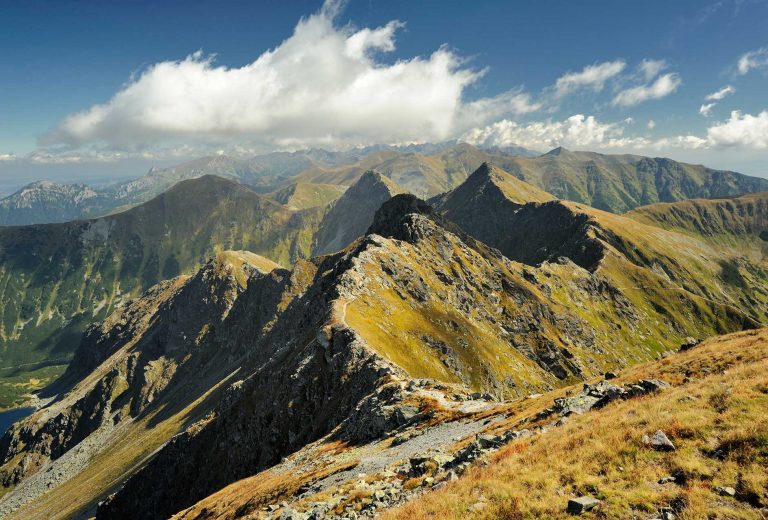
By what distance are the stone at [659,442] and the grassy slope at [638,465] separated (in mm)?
321

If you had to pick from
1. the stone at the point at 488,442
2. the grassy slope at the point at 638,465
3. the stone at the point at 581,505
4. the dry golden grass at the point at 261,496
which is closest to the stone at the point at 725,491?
the grassy slope at the point at 638,465

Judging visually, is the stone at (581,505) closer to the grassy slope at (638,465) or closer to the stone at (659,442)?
the grassy slope at (638,465)

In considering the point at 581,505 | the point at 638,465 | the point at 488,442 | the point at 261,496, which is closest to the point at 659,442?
the point at 638,465

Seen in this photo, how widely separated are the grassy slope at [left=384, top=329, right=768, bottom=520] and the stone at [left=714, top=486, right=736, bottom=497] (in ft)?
0.70

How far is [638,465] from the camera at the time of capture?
17016 millimetres

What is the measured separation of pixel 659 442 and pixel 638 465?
5.61 feet

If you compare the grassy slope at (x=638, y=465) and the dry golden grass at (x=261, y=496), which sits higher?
the grassy slope at (x=638, y=465)

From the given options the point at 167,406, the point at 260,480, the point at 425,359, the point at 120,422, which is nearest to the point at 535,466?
the point at 260,480

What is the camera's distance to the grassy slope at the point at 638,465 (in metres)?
14.5

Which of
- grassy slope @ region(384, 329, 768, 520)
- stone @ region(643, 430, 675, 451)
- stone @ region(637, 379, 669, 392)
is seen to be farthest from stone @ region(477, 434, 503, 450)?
stone @ region(637, 379, 669, 392)

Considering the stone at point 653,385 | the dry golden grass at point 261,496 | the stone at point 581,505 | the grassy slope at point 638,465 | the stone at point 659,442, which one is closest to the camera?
the grassy slope at point 638,465

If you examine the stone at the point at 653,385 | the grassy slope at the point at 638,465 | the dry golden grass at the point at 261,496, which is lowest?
the dry golden grass at the point at 261,496

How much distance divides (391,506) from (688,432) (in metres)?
14.7

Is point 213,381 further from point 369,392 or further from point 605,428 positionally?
point 605,428
